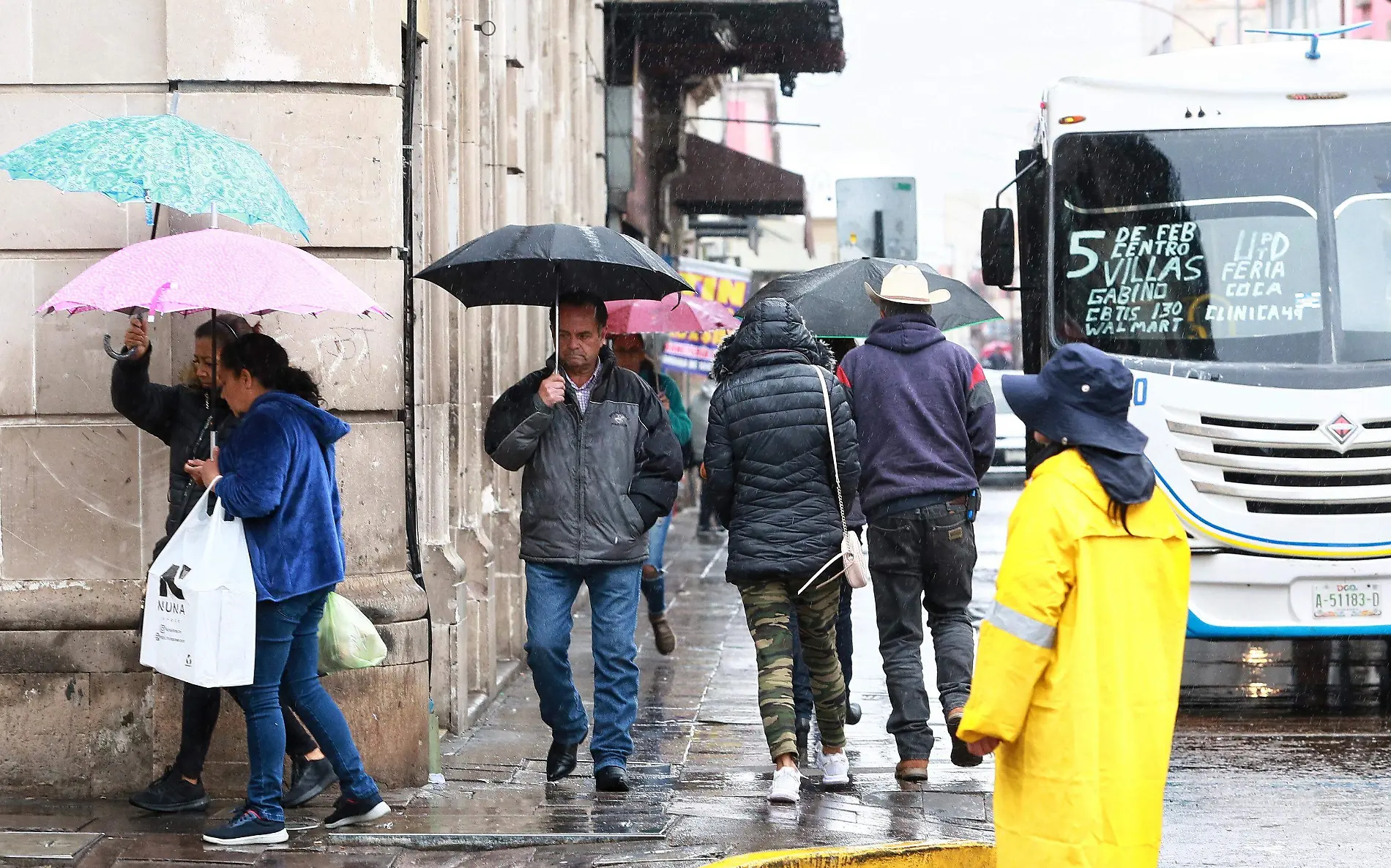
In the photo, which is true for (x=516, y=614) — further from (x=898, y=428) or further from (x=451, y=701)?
(x=898, y=428)

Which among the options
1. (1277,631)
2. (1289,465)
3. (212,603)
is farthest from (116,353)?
(1277,631)

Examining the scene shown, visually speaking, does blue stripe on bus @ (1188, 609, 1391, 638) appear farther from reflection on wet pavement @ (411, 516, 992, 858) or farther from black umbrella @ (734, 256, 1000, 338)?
black umbrella @ (734, 256, 1000, 338)

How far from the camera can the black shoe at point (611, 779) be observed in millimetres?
6816

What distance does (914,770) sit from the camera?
7.12m

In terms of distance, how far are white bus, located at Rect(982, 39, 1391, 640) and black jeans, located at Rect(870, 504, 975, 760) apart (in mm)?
1881

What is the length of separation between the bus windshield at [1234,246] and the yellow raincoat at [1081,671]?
5.08m

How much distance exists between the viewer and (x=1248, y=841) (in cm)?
612

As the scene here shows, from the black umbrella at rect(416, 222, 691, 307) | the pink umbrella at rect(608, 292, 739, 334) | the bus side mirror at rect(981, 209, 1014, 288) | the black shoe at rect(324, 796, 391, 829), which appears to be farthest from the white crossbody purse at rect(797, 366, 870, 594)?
the bus side mirror at rect(981, 209, 1014, 288)

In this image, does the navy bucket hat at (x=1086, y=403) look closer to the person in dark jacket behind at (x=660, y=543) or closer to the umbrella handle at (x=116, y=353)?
the umbrella handle at (x=116, y=353)

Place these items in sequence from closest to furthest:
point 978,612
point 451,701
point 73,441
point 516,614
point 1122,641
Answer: point 1122,641 < point 73,441 < point 451,701 < point 516,614 < point 978,612

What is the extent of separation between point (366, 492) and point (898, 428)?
7.00ft

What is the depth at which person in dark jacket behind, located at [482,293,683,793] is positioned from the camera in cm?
682

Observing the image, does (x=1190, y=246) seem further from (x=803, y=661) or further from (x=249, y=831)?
(x=249, y=831)

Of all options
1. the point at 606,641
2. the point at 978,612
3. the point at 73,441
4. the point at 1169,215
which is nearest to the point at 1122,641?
the point at 606,641
